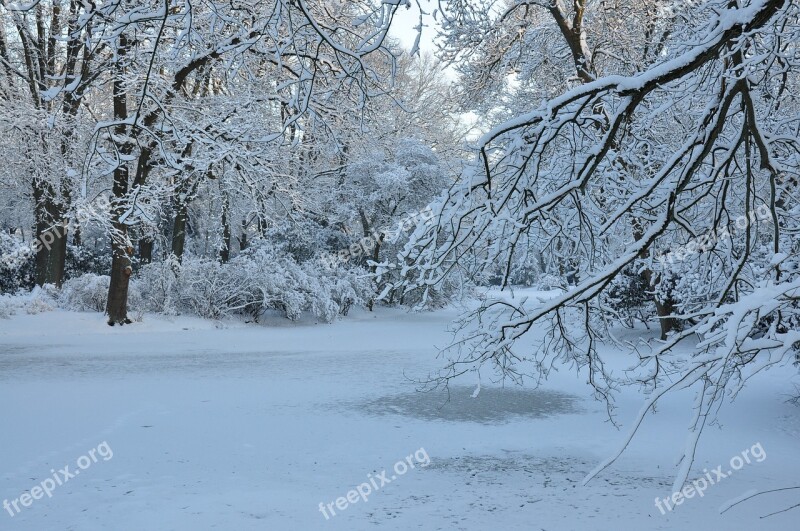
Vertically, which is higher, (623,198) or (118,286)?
Answer: (623,198)

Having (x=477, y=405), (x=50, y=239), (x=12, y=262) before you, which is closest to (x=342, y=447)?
(x=477, y=405)

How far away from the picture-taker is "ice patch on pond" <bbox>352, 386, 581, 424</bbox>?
7726 millimetres

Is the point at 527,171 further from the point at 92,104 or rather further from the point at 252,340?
the point at 92,104

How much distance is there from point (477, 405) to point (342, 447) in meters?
2.65

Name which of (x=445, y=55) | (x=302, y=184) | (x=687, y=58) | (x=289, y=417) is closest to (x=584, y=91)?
(x=687, y=58)

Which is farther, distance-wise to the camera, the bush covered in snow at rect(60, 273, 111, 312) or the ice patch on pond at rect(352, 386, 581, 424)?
the bush covered in snow at rect(60, 273, 111, 312)

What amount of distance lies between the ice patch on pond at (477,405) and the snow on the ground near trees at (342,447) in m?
0.04

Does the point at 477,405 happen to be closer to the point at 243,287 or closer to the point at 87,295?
the point at 243,287

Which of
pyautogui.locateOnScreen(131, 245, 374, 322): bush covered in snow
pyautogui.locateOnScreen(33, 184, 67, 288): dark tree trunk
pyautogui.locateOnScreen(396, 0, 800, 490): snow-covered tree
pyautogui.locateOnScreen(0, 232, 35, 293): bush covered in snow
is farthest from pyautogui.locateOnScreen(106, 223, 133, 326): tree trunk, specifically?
pyautogui.locateOnScreen(396, 0, 800, 490): snow-covered tree

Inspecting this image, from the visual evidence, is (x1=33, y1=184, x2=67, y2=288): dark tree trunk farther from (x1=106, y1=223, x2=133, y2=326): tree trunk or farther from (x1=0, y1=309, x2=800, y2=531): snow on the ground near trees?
(x1=0, y1=309, x2=800, y2=531): snow on the ground near trees

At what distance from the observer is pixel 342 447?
618 cm

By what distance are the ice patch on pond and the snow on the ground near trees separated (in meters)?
0.04

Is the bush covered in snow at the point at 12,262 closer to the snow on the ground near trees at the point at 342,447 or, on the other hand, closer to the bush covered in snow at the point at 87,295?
the bush covered in snow at the point at 87,295

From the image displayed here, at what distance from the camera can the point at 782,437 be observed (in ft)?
23.1
